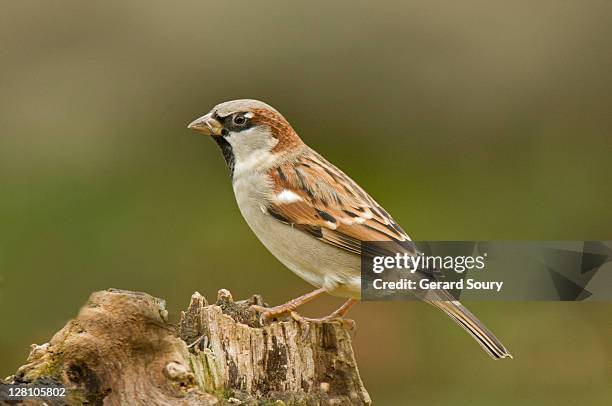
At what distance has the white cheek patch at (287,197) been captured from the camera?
3.91m

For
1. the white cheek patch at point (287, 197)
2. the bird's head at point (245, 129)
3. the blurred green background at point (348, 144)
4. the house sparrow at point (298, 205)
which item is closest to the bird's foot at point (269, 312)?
the house sparrow at point (298, 205)

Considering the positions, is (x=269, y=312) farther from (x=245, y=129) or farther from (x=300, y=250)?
(x=245, y=129)

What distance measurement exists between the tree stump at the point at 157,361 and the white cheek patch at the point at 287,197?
77cm

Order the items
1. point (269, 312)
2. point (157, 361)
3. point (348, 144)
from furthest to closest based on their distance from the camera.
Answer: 1. point (348, 144)
2. point (269, 312)
3. point (157, 361)

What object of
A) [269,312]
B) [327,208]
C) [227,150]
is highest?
[227,150]

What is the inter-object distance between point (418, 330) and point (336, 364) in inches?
110

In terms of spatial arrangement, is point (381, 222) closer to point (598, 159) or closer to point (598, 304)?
point (598, 304)

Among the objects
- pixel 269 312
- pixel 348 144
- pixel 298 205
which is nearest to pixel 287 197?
pixel 298 205

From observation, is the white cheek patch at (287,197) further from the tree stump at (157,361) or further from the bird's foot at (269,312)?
the tree stump at (157,361)

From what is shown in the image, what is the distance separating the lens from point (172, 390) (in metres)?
2.89

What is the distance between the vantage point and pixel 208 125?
12.7ft

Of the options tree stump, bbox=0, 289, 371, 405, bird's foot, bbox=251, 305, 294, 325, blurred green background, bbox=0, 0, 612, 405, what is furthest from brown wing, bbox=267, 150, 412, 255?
blurred green background, bbox=0, 0, 612, 405

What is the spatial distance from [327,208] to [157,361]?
1163 mm

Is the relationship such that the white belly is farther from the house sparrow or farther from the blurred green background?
the blurred green background
